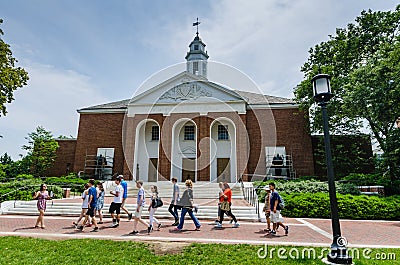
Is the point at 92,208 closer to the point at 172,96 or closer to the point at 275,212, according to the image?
the point at 275,212

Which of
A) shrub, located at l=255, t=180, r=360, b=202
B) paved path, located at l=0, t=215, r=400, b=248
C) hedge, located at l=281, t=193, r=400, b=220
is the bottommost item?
paved path, located at l=0, t=215, r=400, b=248

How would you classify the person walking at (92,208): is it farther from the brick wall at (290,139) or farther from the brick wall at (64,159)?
the brick wall at (64,159)

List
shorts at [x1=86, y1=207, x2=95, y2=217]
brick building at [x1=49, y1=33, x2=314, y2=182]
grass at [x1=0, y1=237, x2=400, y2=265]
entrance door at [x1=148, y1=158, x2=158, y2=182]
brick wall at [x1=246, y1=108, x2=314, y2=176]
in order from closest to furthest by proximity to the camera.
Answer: grass at [x1=0, y1=237, x2=400, y2=265] < shorts at [x1=86, y1=207, x2=95, y2=217] < brick building at [x1=49, y1=33, x2=314, y2=182] < brick wall at [x1=246, y1=108, x2=314, y2=176] < entrance door at [x1=148, y1=158, x2=158, y2=182]

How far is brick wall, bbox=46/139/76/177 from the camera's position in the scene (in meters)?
26.4

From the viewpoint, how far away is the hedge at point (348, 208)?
11.8 m

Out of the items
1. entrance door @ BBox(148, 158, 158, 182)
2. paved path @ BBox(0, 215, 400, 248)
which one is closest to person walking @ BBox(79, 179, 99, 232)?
paved path @ BBox(0, 215, 400, 248)

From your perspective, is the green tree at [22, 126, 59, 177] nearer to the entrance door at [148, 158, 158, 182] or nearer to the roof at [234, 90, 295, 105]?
the entrance door at [148, 158, 158, 182]

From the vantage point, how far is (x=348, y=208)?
1203 cm

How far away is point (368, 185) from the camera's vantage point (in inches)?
626

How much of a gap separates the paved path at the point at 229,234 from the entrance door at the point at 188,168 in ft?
44.7

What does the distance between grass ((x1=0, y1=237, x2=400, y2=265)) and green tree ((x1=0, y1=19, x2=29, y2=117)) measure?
47.0 ft

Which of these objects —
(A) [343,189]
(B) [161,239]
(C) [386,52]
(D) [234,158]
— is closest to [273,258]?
(B) [161,239]

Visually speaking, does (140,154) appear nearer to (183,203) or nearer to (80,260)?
(183,203)

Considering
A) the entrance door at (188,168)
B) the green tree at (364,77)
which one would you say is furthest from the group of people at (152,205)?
the entrance door at (188,168)
